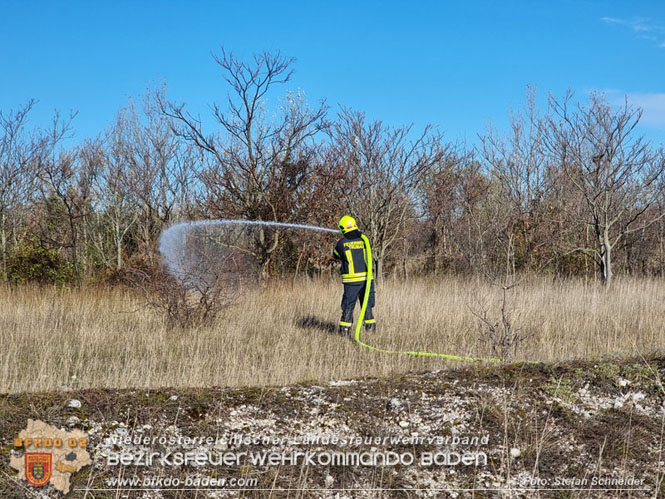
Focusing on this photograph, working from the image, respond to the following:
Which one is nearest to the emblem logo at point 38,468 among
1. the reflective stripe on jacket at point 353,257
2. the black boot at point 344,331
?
the black boot at point 344,331

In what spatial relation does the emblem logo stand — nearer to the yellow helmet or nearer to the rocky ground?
the rocky ground

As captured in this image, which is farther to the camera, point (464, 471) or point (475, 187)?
point (475, 187)

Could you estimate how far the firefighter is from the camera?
768cm

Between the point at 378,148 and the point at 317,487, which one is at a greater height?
the point at 378,148

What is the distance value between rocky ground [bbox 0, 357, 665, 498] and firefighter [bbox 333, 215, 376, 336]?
348cm

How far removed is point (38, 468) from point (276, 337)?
4.59 m

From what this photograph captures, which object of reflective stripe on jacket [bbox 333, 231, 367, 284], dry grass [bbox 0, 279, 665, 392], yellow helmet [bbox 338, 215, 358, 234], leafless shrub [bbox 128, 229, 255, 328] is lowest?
dry grass [bbox 0, 279, 665, 392]

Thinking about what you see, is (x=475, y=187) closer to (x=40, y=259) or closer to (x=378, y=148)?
(x=378, y=148)

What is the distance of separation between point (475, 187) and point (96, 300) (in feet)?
41.5

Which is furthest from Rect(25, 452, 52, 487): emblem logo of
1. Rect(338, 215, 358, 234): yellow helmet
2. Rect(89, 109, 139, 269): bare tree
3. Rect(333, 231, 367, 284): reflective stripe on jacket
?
Rect(89, 109, 139, 269): bare tree

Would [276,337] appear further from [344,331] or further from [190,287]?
[190,287]

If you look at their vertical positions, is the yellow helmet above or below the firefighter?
above

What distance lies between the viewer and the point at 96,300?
10633mm

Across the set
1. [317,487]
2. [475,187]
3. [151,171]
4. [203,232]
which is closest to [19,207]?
[151,171]
